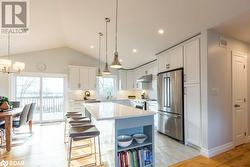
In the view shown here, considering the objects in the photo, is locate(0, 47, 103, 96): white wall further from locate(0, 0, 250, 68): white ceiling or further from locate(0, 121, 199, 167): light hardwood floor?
locate(0, 121, 199, 167): light hardwood floor

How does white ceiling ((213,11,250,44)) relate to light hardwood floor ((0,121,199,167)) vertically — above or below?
above

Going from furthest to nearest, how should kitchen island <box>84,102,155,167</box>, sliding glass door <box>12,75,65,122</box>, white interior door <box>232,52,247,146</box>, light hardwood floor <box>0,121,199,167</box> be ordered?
sliding glass door <box>12,75,65,122</box> < white interior door <box>232,52,247,146</box> < light hardwood floor <box>0,121,199,167</box> < kitchen island <box>84,102,155,167</box>

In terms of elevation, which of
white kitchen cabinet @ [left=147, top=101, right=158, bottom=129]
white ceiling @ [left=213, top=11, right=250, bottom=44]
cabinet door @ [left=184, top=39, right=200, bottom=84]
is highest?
white ceiling @ [left=213, top=11, right=250, bottom=44]

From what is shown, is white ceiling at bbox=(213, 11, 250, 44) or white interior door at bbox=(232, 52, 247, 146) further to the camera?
white interior door at bbox=(232, 52, 247, 146)

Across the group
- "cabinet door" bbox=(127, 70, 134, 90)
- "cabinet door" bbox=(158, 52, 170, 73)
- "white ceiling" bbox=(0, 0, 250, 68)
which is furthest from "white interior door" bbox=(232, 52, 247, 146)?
"cabinet door" bbox=(127, 70, 134, 90)

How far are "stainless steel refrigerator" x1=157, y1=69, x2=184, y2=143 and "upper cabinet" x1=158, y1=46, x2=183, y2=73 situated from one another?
182 mm

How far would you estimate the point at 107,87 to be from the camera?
272 inches

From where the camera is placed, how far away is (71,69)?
19.9 ft

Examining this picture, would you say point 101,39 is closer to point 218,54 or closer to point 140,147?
point 218,54

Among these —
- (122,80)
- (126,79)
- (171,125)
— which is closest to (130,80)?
(126,79)

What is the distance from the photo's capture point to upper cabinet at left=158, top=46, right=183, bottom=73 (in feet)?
11.7

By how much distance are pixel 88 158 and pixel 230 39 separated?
12.6 feet

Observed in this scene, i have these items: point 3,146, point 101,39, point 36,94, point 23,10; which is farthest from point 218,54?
point 36,94

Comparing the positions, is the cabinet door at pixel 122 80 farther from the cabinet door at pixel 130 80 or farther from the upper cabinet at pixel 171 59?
the upper cabinet at pixel 171 59
